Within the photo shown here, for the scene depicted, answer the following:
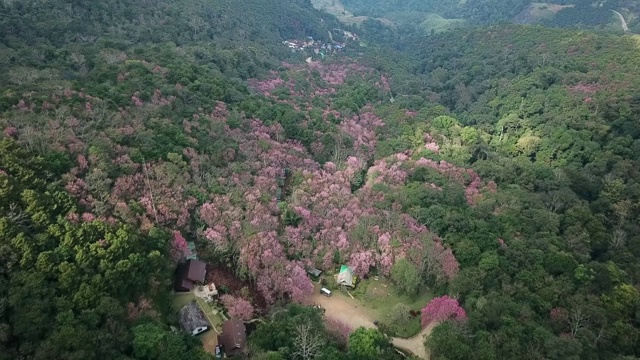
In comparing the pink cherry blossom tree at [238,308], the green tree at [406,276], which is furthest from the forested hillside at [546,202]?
the pink cherry blossom tree at [238,308]

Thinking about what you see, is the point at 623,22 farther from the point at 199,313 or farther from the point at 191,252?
the point at 199,313

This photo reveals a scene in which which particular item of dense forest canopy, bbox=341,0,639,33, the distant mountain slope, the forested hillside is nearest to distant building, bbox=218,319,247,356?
the forested hillside

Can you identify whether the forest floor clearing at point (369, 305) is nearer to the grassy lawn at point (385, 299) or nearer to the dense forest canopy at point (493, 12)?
the grassy lawn at point (385, 299)

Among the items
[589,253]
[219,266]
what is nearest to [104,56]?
[219,266]

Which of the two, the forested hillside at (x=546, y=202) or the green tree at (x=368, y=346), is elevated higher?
the forested hillside at (x=546, y=202)

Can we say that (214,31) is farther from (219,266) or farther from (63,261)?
(63,261)

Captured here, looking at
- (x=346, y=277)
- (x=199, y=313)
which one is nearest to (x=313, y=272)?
(x=346, y=277)
